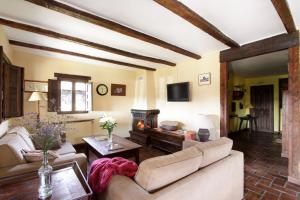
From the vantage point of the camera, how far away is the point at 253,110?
6.70 m

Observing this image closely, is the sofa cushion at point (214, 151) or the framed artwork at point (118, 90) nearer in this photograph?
the sofa cushion at point (214, 151)

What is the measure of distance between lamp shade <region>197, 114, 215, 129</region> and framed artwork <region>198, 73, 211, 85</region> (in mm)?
1073

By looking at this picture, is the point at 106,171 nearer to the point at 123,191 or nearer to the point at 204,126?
the point at 123,191

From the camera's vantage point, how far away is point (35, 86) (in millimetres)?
3836

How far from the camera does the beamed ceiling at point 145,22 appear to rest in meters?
1.88

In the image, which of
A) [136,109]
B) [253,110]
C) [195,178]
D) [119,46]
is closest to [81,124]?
[136,109]

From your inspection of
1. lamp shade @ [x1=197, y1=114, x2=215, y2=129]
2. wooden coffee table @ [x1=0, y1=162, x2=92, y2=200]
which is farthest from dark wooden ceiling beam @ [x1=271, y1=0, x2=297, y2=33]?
wooden coffee table @ [x1=0, y1=162, x2=92, y2=200]

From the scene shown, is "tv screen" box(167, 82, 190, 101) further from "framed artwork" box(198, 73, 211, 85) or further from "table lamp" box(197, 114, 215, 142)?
"table lamp" box(197, 114, 215, 142)

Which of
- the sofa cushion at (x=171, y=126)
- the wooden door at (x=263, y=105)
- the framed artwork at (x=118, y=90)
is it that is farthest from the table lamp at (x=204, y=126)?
the wooden door at (x=263, y=105)

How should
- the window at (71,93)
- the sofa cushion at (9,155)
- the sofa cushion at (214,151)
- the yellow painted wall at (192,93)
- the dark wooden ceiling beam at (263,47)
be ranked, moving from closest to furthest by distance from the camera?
the sofa cushion at (214,151)
the sofa cushion at (9,155)
the dark wooden ceiling beam at (263,47)
the yellow painted wall at (192,93)
the window at (71,93)

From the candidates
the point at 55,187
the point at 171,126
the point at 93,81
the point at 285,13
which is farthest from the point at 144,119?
the point at 285,13

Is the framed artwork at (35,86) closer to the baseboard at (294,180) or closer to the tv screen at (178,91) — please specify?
the tv screen at (178,91)

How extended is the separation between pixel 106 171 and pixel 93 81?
3901mm

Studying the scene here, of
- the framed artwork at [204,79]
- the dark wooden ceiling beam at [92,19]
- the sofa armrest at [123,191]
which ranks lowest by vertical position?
the sofa armrest at [123,191]
